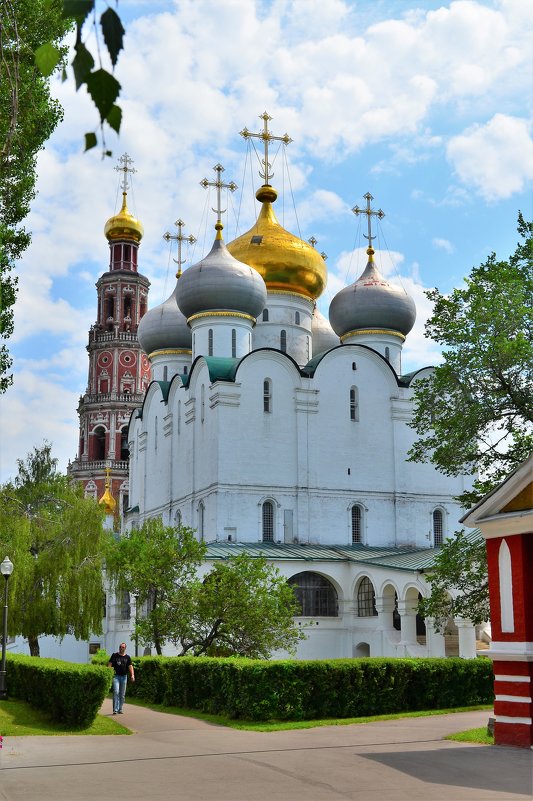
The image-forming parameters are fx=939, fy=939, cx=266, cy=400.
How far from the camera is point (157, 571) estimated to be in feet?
77.6

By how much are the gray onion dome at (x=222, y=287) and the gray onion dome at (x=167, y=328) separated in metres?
5.51

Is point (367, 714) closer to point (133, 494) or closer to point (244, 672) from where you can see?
point (244, 672)

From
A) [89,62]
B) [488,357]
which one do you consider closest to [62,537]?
[488,357]

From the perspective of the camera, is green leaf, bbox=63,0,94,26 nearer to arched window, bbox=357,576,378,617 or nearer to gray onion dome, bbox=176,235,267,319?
arched window, bbox=357,576,378,617

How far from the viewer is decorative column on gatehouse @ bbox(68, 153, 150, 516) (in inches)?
2333

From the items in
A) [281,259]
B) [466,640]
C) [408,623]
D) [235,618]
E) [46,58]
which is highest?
[281,259]

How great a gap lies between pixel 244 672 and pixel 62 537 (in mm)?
12407

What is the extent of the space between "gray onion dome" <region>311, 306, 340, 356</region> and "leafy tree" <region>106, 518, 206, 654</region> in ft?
65.8

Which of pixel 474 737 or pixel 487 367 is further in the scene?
pixel 487 367

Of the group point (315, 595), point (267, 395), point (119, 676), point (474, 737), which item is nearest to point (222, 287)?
point (267, 395)

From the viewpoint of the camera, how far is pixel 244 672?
15.3 m

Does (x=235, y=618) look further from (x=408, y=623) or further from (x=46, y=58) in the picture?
(x=46, y=58)

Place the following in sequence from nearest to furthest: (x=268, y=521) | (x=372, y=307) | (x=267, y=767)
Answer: (x=267, y=767) < (x=268, y=521) < (x=372, y=307)

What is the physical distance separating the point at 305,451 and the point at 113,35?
31.4m
